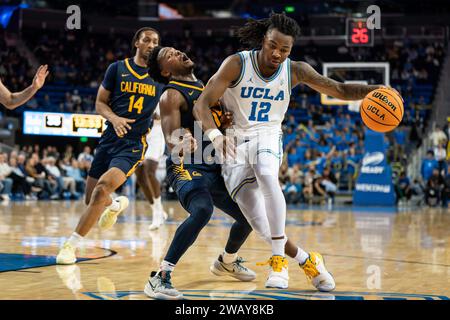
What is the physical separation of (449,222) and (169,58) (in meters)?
7.77

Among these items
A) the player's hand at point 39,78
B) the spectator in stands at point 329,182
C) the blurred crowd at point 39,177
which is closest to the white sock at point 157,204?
the player's hand at point 39,78

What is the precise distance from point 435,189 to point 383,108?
12.4 meters

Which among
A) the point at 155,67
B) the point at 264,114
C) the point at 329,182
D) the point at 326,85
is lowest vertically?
the point at 329,182

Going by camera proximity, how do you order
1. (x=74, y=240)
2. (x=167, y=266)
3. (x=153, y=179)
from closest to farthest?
(x=167, y=266)
(x=74, y=240)
(x=153, y=179)

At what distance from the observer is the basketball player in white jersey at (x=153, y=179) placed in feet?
30.6

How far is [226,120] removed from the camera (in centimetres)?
481

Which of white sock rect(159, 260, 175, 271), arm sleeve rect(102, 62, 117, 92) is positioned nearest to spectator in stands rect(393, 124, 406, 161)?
arm sleeve rect(102, 62, 117, 92)

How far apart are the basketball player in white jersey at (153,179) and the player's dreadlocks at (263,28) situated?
455cm

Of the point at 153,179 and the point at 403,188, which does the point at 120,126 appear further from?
the point at 403,188

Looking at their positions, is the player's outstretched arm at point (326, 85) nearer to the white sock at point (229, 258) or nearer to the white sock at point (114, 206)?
the white sock at point (229, 258)

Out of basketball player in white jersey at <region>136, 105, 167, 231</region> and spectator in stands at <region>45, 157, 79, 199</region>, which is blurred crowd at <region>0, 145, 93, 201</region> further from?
basketball player in white jersey at <region>136, 105, 167, 231</region>

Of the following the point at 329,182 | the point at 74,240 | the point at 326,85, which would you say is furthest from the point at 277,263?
the point at 329,182

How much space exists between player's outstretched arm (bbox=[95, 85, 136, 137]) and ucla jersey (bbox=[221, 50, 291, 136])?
1.18 metres
